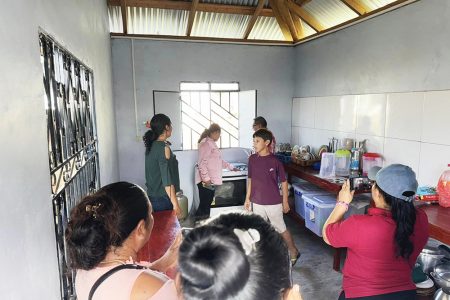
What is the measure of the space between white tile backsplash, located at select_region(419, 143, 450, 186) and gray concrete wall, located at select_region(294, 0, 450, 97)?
1.61ft

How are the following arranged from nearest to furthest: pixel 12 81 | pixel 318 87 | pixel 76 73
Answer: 1. pixel 12 81
2. pixel 76 73
3. pixel 318 87

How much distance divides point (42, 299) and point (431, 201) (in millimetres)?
2404

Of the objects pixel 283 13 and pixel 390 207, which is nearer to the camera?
pixel 390 207

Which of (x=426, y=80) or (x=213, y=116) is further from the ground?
(x=426, y=80)

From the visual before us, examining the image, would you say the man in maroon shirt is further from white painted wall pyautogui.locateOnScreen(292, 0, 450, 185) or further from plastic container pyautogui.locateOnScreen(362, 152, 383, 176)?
white painted wall pyautogui.locateOnScreen(292, 0, 450, 185)

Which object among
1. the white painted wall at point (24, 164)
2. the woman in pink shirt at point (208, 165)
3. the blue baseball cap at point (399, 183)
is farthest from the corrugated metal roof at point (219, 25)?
the blue baseball cap at point (399, 183)

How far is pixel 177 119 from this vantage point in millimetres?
4395

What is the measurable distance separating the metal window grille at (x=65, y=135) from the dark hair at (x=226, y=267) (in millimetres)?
700

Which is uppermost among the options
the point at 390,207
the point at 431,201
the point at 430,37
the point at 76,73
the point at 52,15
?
the point at 430,37

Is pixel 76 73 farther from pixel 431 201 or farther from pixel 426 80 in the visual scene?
pixel 426 80

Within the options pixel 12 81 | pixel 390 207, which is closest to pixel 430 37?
pixel 390 207

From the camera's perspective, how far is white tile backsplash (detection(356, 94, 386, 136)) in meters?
3.12

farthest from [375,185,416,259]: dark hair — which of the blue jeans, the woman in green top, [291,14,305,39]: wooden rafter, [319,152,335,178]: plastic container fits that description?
[291,14,305,39]: wooden rafter

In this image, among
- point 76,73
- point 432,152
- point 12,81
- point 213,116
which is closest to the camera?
point 12,81
